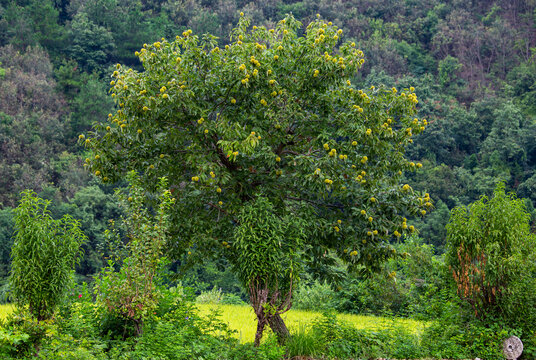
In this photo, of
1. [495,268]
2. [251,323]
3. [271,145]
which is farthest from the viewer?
[251,323]

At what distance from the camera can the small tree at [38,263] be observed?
6.34 metres

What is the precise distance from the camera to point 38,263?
249 inches

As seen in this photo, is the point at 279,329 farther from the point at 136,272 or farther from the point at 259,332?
the point at 136,272

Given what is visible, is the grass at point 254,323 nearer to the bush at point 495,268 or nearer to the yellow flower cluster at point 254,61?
the bush at point 495,268

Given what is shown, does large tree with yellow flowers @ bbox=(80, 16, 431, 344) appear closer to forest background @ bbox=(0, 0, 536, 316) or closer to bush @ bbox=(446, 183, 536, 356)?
bush @ bbox=(446, 183, 536, 356)

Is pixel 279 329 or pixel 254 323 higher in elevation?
pixel 279 329

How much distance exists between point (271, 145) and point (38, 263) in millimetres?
3770

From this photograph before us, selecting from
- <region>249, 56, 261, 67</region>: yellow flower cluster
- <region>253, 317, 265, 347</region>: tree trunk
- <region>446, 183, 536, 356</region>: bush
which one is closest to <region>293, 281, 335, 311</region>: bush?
<region>446, 183, 536, 356</region>: bush

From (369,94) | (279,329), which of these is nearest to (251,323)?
(279,329)

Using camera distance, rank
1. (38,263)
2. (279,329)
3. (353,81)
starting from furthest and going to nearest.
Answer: (353,81)
(279,329)
(38,263)

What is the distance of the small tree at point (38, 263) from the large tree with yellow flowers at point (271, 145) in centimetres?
173

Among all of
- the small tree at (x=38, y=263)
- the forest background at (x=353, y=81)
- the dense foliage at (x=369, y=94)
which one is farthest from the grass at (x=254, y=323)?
the forest background at (x=353, y=81)

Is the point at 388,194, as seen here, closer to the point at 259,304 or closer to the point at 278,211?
the point at 278,211

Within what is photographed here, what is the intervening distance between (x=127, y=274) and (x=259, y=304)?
1.71 metres
